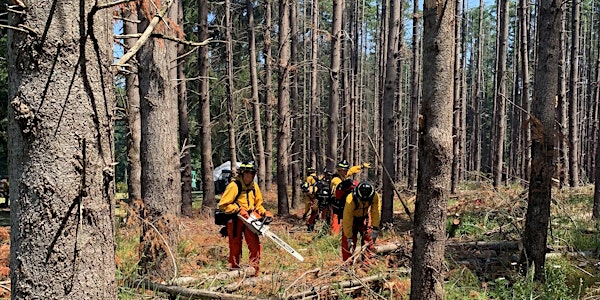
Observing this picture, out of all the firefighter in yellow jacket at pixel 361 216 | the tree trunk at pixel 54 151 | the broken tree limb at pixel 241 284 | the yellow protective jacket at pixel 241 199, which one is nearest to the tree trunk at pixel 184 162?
the yellow protective jacket at pixel 241 199

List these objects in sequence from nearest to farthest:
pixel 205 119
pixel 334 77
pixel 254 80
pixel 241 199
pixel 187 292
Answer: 1. pixel 187 292
2. pixel 241 199
3. pixel 334 77
4. pixel 205 119
5. pixel 254 80

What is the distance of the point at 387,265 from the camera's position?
675cm

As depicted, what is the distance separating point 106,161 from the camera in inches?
82.4

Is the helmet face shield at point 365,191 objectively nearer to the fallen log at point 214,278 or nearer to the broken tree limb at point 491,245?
the broken tree limb at point 491,245

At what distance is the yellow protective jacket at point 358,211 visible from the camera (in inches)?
302

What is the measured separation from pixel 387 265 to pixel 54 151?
556cm

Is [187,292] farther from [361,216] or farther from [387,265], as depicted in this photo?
[361,216]

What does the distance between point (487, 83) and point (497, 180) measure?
163ft

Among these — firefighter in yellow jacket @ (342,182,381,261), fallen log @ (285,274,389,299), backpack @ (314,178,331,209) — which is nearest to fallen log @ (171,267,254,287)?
fallen log @ (285,274,389,299)

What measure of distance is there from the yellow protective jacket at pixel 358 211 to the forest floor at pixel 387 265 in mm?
510

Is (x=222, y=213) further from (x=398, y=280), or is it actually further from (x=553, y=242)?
(x=553, y=242)

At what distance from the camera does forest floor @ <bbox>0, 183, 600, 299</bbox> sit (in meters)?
5.52

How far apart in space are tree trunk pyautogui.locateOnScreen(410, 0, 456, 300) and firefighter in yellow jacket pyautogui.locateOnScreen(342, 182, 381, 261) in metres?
3.64

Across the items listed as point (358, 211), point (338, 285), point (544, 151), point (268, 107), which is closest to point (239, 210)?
point (358, 211)
